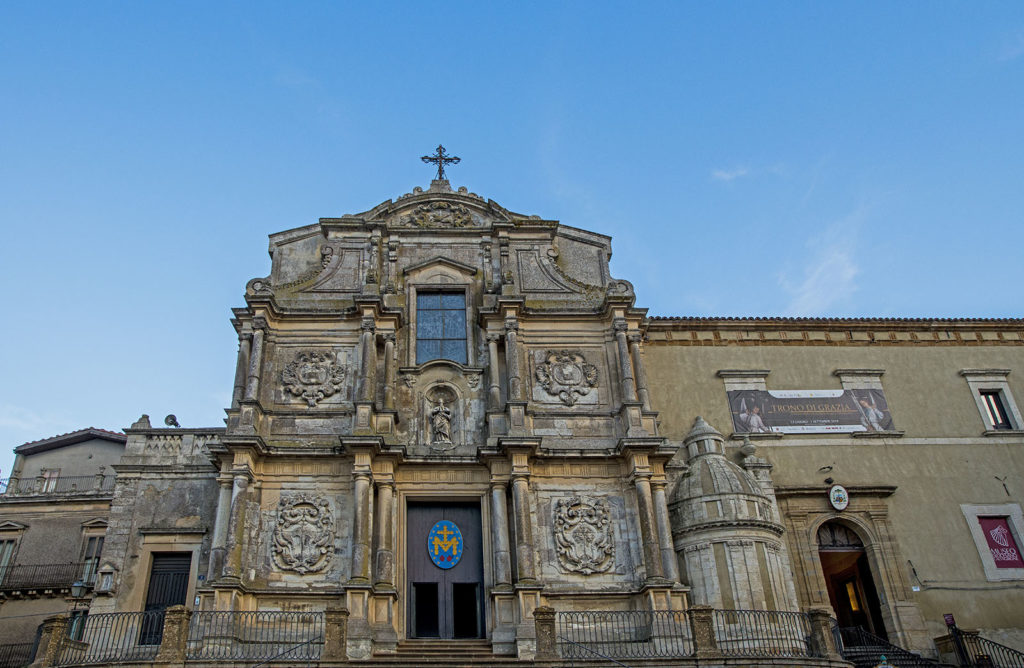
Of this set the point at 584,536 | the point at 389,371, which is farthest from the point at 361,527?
the point at 584,536

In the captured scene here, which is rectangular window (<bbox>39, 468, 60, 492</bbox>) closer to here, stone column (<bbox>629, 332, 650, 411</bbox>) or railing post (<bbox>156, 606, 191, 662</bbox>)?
railing post (<bbox>156, 606, 191, 662</bbox>)

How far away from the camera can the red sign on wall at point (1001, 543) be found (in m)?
20.2

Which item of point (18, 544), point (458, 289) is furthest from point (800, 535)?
point (18, 544)

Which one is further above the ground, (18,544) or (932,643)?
(18,544)

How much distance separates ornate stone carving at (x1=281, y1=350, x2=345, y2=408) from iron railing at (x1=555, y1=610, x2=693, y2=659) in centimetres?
756

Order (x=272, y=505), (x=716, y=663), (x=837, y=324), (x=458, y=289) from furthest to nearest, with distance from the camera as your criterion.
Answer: (x=837, y=324) < (x=458, y=289) < (x=272, y=505) < (x=716, y=663)

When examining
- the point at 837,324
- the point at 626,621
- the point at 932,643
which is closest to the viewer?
the point at 626,621

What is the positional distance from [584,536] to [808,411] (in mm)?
8131

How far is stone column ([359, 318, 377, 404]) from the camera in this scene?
18391 millimetres

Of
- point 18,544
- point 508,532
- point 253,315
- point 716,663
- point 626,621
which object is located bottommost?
point 716,663

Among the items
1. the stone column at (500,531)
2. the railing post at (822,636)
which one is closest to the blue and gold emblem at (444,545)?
the stone column at (500,531)

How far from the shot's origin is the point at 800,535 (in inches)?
780

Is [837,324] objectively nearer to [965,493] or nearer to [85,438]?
[965,493]

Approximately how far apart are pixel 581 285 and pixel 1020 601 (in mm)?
13524
